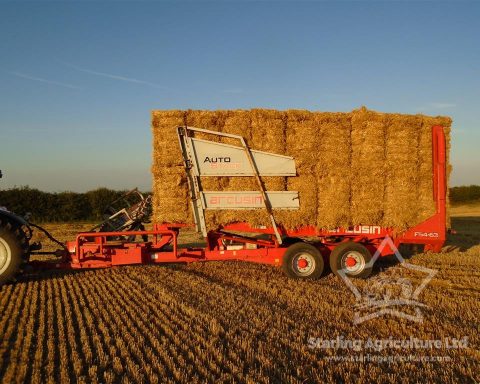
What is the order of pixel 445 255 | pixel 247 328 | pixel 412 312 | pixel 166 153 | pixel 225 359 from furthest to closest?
pixel 445 255
pixel 166 153
pixel 412 312
pixel 247 328
pixel 225 359

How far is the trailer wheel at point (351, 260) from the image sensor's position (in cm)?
872

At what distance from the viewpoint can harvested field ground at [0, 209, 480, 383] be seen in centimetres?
425

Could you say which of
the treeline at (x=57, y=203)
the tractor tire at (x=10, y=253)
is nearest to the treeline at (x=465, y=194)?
the treeline at (x=57, y=203)

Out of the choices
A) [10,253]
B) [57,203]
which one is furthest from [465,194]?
[10,253]

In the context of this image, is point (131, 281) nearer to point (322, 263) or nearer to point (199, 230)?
point (199, 230)

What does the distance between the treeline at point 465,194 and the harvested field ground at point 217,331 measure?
42584 millimetres

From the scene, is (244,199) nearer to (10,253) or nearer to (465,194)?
(10,253)

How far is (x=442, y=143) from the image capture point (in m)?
8.96

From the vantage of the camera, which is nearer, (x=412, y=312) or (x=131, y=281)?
(x=412, y=312)

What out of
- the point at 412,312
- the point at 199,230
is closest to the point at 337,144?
the point at 199,230

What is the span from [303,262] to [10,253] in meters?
5.30

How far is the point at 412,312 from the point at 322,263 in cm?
268

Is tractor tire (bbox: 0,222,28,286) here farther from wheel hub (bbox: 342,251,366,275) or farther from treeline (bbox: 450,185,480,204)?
treeline (bbox: 450,185,480,204)

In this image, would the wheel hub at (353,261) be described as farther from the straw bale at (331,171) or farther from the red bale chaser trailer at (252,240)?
the straw bale at (331,171)
